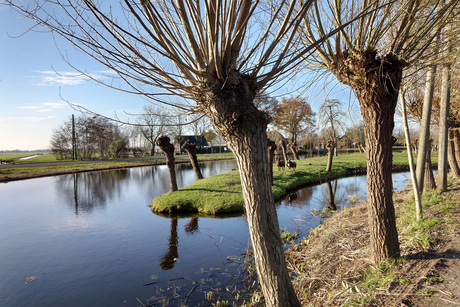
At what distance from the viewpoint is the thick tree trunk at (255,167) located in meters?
2.67

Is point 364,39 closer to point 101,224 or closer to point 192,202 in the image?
point 192,202

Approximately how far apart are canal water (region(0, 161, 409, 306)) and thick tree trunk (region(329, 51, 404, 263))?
2.77m

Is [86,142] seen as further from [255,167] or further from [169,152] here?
[255,167]

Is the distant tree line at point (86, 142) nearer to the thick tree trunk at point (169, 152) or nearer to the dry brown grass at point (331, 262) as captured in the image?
the thick tree trunk at point (169, 152)

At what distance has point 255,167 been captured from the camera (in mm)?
2742

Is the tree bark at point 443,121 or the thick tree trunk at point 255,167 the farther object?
the tree bark at point 443,121

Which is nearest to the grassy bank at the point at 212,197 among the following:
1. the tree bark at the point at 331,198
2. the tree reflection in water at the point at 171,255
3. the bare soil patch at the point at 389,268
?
the tree bark at the point at 331,198

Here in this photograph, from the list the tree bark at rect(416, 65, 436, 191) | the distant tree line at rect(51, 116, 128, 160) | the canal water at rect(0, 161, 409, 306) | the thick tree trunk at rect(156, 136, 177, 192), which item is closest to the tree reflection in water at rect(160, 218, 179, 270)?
the canal water at rect(0, 161, 409, 306)

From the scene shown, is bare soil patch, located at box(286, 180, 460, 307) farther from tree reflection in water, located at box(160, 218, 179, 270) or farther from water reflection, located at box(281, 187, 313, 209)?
water reflection, located at box(281, 187, 313, 209)

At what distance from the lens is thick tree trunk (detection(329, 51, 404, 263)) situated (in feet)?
11.9

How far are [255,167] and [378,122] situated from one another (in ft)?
7.31

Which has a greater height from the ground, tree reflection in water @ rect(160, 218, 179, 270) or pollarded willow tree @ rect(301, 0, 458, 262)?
Answer: pollarded willow tree @ rect(301, 0, 458, 262)

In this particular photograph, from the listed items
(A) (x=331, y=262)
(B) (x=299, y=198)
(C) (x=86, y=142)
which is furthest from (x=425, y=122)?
(C) (x=86, y=142)

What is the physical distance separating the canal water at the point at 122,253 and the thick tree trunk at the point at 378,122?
2766 millimetres
